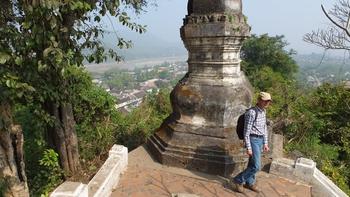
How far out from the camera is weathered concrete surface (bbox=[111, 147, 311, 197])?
4184mm

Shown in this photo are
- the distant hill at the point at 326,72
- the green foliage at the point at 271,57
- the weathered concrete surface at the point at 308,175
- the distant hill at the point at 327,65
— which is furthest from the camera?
the green foliage at the point at 271,57

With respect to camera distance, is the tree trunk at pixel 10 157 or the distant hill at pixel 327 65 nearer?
the tree trunk at pixel 10 157

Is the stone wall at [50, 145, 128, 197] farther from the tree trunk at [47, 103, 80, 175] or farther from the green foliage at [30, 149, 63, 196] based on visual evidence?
the green foliage at [30, 149, 63, 196]

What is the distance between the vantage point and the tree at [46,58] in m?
3.63

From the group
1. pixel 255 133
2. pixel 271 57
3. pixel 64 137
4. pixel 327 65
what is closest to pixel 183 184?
pixel 255 133

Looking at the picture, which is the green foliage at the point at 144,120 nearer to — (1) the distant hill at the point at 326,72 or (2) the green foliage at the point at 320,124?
(2) the green foliage at the point at 320,124

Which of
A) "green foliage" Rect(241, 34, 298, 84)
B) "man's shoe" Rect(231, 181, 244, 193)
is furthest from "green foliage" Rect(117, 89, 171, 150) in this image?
"green foliage" Rect(241, 34, 298, 84)

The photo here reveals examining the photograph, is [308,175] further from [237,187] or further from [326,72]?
[326,72]

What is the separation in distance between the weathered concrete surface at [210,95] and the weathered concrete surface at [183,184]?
0.67 ft

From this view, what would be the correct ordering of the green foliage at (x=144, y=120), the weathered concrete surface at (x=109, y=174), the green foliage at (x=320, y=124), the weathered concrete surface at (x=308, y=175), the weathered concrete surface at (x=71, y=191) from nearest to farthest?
the weathered concrete surface at (x=71, y=191) < the weathered concrete surface at (x=109, y=174) < the weathered concrete surface at (x=308, y=175) < the green foliage at (x=320, y=124) < the green foliage at (x=144, y=120)

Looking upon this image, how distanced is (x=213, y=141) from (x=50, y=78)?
275cm

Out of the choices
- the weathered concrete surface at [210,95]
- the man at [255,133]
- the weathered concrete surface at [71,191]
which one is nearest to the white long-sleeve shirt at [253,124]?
the man at [255,133]

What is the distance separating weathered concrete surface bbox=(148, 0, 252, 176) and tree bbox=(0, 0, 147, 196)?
1.03 m

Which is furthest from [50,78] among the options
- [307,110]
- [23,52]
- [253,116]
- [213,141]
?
[307,110]
